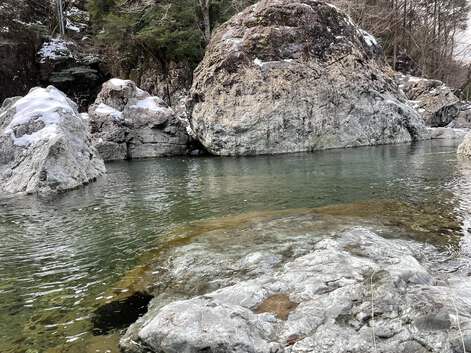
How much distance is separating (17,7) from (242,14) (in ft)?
68.4

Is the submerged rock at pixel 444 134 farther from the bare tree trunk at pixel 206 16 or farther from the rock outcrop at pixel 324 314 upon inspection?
the rock outcrop at pixel 324 314

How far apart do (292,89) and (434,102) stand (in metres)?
13.8

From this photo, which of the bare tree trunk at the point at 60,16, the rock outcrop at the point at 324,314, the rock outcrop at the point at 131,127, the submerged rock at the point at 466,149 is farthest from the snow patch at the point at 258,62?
the bare tree trunk at the point at 60,16

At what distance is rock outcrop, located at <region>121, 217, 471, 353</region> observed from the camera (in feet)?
9.37

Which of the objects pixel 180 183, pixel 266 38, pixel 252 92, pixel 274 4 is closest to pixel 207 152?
pixel 252 92

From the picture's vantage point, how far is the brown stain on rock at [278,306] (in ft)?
10.8

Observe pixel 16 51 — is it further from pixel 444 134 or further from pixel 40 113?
pixel 444 134

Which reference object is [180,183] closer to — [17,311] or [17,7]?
[17,311]

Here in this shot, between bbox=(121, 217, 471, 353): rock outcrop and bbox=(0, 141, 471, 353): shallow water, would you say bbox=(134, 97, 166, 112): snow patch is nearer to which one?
bbox=(0, 141, 471, 353): shallow water

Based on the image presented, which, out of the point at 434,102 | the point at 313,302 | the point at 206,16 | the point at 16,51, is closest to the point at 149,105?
the point at 206,16

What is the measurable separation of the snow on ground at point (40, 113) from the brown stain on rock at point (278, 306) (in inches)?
406

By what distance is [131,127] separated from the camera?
2159cm

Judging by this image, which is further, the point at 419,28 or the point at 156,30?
the point at 419,28

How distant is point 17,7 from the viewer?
33188mm
